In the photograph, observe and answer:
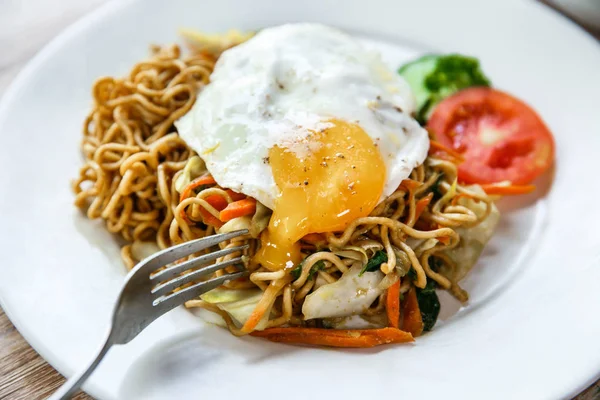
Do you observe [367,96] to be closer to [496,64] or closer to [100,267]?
[496,64]

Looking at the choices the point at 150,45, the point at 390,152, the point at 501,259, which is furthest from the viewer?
the point at 150,45

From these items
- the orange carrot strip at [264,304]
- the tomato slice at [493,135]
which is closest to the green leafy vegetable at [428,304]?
the orange carrot strip at [264,304]

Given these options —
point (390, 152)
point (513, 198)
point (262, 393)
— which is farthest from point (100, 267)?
point (513, 198)

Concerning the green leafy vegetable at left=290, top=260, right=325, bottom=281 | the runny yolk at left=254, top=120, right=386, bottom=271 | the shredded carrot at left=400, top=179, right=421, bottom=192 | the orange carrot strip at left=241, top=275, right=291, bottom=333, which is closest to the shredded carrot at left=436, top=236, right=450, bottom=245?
the shredded carrot at left=400, top=179, right=421, bottom=192

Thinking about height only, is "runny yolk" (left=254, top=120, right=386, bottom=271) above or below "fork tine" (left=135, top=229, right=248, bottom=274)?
above

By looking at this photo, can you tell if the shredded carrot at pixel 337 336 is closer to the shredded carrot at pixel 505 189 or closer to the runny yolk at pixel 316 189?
the runny yolk at pixel 316 189

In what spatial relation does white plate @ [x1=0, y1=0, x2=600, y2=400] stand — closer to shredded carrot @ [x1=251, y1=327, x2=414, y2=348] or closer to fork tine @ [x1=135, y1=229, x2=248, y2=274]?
shredded carrot @ [x1=251, y1=327, x2=414, y2=348]

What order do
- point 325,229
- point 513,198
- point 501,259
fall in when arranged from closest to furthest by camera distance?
point 325,229
point 501,259
point 513,198
